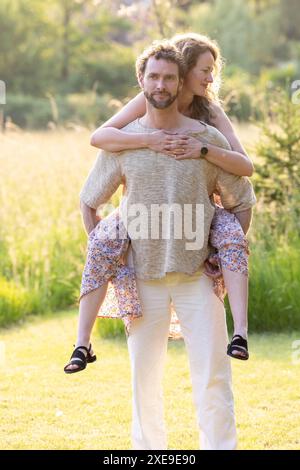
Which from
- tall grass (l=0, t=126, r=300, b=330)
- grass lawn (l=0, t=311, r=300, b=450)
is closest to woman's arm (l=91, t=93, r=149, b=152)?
grass lawn (l=0, t=311, r=300, b=450)

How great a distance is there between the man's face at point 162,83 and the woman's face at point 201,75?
125 mm

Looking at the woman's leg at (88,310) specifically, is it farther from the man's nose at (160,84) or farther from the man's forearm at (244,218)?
the man's nose at (160,84)

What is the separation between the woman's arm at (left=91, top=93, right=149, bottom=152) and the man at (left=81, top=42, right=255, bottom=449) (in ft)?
0.14

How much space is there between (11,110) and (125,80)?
5147 millimetres

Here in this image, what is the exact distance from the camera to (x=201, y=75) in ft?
11.5

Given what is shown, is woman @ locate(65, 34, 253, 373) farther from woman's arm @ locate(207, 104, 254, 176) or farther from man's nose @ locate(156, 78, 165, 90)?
man's nose @ locate(156, 78, 165, 90)

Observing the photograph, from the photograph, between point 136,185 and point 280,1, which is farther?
point 280,1

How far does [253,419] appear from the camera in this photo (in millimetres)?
4590

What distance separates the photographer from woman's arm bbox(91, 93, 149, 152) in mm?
3477

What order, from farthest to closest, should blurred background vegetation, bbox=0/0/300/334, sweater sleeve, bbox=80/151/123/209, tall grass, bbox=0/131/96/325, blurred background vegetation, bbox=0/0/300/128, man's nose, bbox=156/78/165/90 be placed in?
blurred background vegetation, bbox=0/0/300/128, tall grass, bbox=0/131/96/325, blurred background vegetation, bbox=0/0/300/334, sweater sleeve, bbox=80/151/123/209, man's nose, bbox=156/78/165/90

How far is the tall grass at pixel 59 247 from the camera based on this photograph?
21.8ft

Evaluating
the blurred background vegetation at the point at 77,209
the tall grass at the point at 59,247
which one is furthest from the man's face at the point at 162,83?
the tall grass at the point at 59,247
